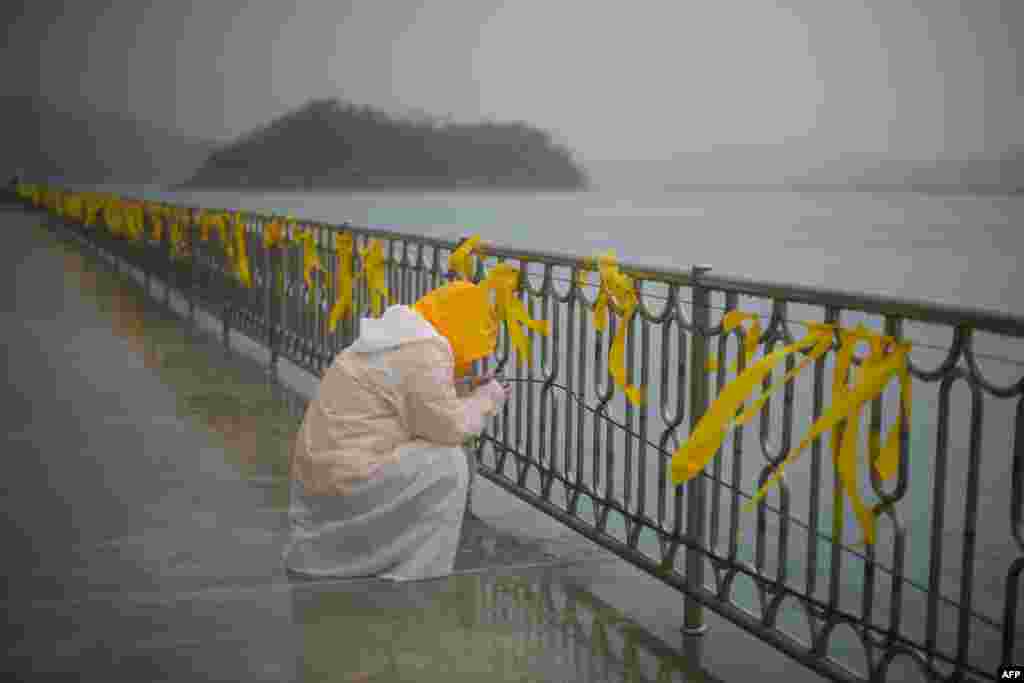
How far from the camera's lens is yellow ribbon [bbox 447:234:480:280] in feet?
20.0

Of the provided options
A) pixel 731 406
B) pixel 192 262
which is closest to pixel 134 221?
pixel 192 262

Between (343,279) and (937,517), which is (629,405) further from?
(343,279)

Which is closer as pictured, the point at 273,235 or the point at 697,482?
the point at 697,482

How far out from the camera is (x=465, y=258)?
20.2 ft

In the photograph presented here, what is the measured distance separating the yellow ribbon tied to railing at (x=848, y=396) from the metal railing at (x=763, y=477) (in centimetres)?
5

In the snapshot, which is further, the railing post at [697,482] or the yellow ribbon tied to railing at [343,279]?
the yellow ribbon tied to railing at [343,279]

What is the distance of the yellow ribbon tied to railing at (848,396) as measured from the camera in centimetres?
321

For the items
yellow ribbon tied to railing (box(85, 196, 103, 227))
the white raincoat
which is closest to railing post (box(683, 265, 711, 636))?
the white raincoat

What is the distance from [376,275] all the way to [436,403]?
11.0ft

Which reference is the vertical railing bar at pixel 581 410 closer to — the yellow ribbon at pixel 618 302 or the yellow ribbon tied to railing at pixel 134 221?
the yellow ribbon at pixel 618 302

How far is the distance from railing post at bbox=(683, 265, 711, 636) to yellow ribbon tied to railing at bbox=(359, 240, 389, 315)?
3862 millimetres

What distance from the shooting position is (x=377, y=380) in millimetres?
4676

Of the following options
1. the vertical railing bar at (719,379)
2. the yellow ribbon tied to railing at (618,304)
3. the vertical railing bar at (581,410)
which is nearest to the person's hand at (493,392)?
the vertical railing bar at (581,410)

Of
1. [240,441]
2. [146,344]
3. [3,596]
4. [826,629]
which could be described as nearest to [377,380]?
[3,596]
